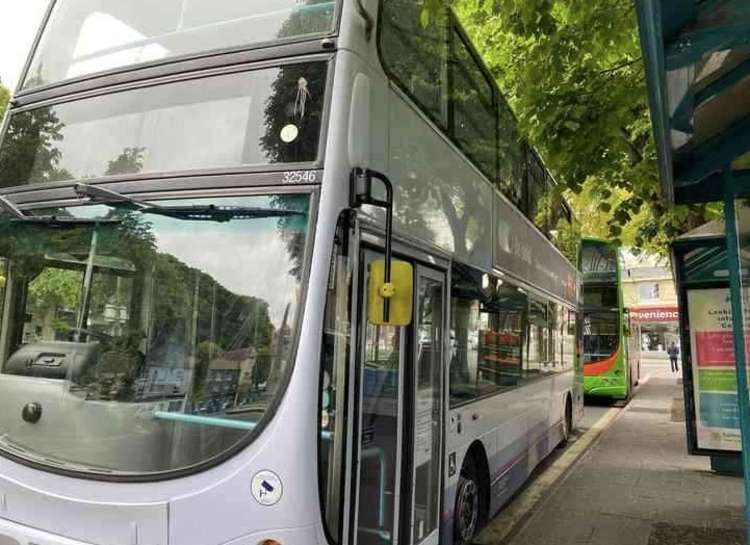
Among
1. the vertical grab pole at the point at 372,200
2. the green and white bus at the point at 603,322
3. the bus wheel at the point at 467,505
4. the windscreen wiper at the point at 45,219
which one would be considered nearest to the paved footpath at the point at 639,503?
the bus wheel at the point at 467,505

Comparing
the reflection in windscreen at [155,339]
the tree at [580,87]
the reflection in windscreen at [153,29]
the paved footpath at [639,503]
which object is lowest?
the paved footpath at [639,503]

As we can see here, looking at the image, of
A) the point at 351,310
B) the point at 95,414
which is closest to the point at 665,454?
the point at 351,310

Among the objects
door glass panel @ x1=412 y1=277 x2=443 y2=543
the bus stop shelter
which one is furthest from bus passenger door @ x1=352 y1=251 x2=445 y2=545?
the bus stop shelter

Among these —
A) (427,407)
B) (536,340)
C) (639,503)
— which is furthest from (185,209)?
(639,503)

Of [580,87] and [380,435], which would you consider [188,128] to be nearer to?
[380,435]

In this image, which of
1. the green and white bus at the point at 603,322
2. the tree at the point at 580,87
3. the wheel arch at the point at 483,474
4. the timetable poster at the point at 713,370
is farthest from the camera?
the green and white bus at the point at 603,322

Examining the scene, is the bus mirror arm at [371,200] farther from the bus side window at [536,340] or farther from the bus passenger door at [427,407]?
the bus side window at [536,340]

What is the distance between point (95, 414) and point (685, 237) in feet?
20.2

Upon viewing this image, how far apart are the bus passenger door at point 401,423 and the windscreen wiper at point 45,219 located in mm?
1434

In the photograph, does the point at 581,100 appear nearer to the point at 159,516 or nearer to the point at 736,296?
the point at 736,296

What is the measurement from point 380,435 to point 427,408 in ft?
2.25

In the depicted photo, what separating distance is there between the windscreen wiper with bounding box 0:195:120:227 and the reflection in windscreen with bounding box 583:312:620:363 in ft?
53.5

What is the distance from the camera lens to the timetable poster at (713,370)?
7.38m

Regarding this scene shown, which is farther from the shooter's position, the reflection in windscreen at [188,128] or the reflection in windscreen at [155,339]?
the reflection in windscreen at [188,128]
